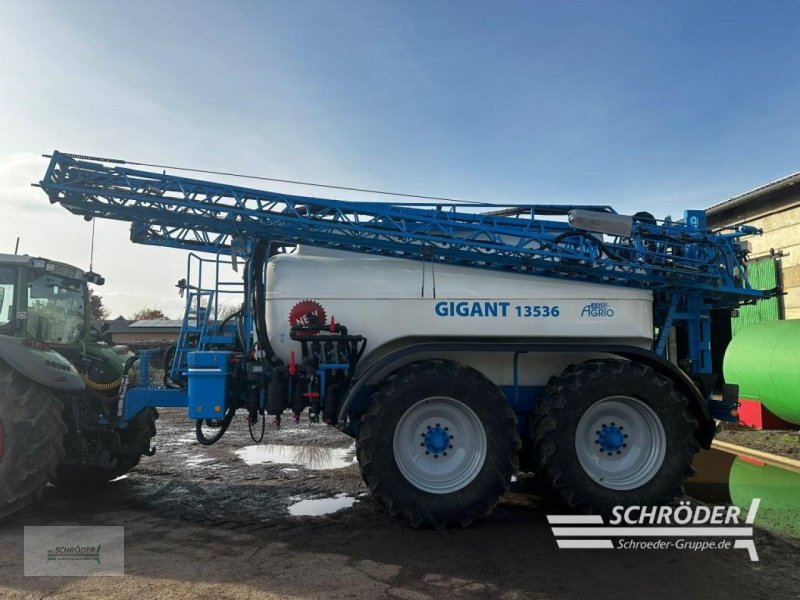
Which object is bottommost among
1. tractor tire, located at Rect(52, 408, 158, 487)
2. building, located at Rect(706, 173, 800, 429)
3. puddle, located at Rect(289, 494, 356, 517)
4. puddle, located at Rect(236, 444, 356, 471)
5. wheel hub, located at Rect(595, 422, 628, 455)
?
puddle, located at Rect(236, 444, 356, 471)

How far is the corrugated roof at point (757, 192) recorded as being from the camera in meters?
12.9

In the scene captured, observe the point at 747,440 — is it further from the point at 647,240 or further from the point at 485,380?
the point at 485,380

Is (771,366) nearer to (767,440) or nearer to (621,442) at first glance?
(767,440)

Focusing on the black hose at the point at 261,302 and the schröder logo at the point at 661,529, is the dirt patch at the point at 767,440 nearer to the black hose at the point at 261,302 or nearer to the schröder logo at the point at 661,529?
the schröder logo at the point at 661,529

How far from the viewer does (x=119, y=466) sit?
664 cm

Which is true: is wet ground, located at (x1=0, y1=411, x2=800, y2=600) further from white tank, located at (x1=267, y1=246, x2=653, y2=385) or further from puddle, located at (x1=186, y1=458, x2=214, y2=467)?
white tank, located at (x1=267, y1=246, x2=653, y2=385)

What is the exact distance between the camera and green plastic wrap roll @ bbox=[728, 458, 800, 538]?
16.8 feet

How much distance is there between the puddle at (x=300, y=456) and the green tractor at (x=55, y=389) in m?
1.82

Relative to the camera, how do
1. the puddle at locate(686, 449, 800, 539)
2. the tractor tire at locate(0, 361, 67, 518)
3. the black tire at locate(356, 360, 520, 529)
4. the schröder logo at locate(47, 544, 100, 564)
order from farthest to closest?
the puddle at locate(686, 449, 800, 539)
the black tire at locate(356, 360, 520, 529)
the tractor tire at locate(0, 361, 67, 518)
the schröder logo at locate(47, 544, 100, 564)

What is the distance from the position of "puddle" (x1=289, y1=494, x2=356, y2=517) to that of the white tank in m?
1.63

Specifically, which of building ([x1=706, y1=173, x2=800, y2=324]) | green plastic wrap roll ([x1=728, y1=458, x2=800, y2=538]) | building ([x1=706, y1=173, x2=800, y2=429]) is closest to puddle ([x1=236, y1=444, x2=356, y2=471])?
green plastic wrap roll ([x1=728, y1=458, x2=800, y2=538])

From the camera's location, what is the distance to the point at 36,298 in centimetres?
607

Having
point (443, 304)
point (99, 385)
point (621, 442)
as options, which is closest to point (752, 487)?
point (621, 442)

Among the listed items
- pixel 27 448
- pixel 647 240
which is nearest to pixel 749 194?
pixel 647 240
